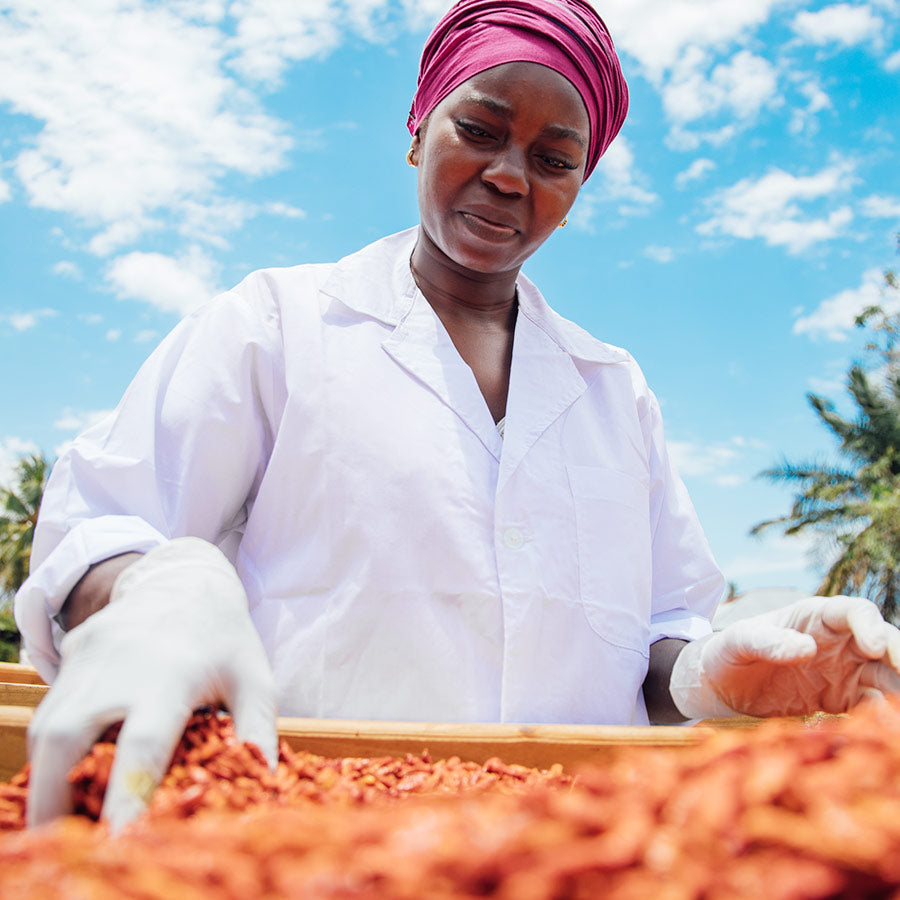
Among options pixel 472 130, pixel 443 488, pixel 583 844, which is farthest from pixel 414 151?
pixel 583 844

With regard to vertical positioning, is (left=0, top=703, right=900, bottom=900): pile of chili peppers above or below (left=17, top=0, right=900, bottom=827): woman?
below

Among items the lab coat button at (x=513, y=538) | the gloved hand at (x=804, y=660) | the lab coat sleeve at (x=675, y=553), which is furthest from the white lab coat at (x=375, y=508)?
the gloved hand at (x=804, y=660)

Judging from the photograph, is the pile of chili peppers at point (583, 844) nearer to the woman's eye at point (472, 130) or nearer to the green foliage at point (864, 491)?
the woman's eye at point (472, 130)

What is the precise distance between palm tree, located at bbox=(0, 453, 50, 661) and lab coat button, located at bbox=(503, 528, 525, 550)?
23.7 metres

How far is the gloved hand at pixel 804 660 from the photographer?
4.54ft

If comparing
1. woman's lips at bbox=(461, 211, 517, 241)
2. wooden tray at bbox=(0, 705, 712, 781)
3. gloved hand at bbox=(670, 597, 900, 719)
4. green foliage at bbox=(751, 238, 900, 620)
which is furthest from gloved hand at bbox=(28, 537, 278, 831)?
green foliage at bbox=(751, 238, 900, 620)

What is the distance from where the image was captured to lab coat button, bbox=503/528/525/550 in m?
1.88

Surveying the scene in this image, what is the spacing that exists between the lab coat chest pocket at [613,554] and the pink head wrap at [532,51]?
0.85 meters

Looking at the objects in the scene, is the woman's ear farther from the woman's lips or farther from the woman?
the woman's lips

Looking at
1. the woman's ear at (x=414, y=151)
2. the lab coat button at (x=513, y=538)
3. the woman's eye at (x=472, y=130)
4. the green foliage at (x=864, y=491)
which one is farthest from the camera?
the green foliage at (x=864, y=491)

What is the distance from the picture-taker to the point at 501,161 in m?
1.99

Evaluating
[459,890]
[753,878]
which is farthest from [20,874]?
[753,878]

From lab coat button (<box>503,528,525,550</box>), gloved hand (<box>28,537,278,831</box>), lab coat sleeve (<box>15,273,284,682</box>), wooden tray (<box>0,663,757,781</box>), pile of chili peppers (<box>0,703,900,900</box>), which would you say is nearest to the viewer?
pile of chili peppers (<box>0,703,900,900</box>)

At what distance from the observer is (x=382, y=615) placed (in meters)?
1.76
